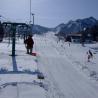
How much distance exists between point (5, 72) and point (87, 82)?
464 cm

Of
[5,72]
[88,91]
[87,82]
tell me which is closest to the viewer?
[88,91]

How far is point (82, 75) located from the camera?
17391 millimetres

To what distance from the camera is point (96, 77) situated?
55.3 feet

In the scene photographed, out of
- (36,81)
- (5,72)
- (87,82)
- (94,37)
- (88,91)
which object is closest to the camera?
(88,91)

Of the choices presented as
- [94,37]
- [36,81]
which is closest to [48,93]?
[36,81]

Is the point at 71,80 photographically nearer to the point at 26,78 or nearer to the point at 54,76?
the point at 54,76

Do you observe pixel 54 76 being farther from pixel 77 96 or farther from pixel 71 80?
pixel 77 96

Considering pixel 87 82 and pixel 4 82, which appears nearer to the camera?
pixel 4 82

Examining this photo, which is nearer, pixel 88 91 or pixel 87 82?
pixel 88 91

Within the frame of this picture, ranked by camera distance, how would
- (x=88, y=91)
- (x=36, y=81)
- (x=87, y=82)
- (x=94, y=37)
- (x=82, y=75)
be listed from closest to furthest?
(x=88, y=91) < (x=36, y=81) < (x=87, y=82) < (x=82, y=75) < (x=94, y=37)

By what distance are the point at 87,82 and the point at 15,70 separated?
4467 mm

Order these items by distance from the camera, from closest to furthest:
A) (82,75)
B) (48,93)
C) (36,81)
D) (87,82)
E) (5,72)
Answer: (48,93)
(36,81)
(87,82)
(5,72)
(82,75)

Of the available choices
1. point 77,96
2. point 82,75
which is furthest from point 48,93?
point 82,75

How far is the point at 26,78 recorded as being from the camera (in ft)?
47.0
